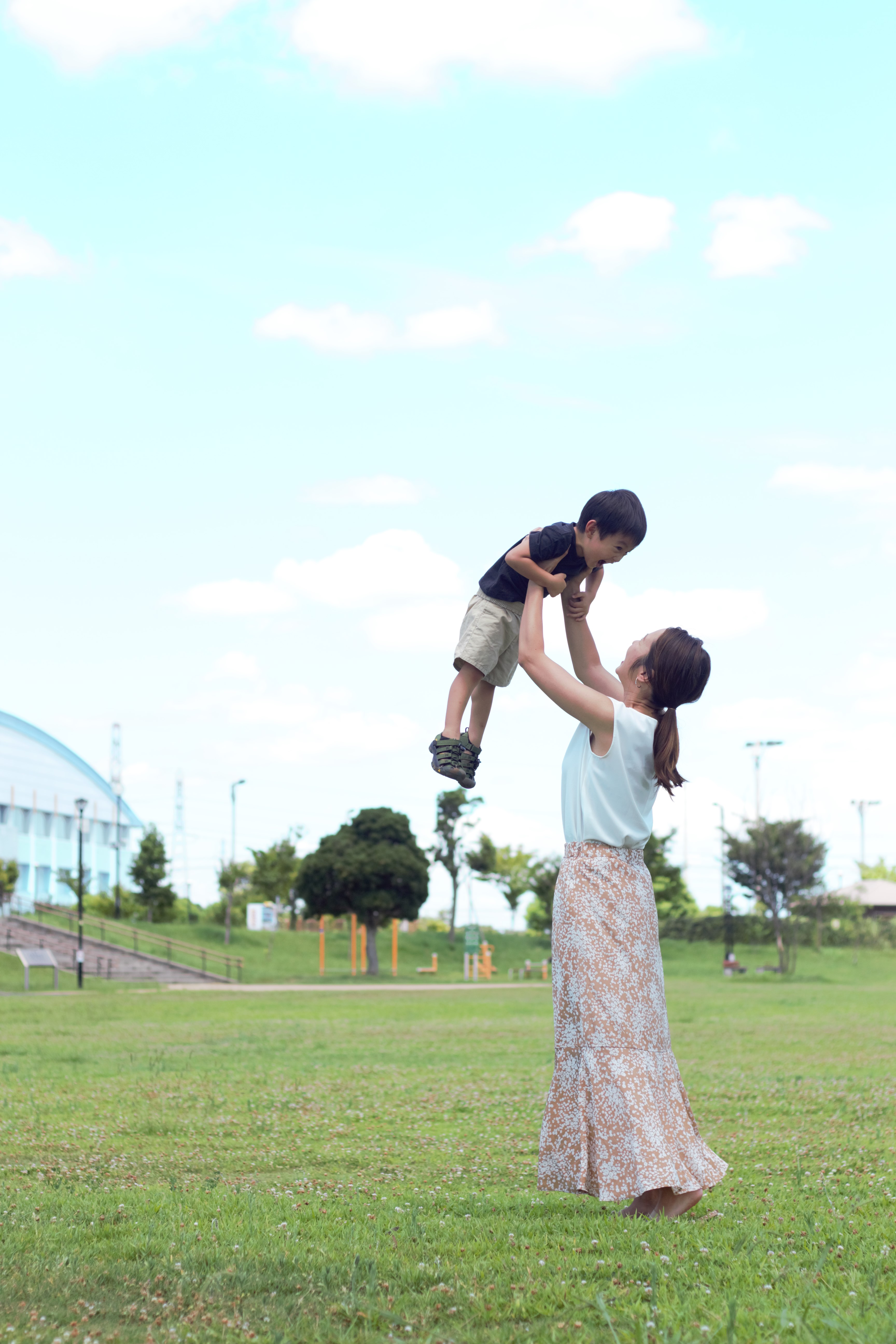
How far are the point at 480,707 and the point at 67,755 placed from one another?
7783 cm

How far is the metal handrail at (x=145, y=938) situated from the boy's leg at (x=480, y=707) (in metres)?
40.7

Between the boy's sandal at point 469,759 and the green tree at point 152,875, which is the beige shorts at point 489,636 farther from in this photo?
the green tree at point 152,875

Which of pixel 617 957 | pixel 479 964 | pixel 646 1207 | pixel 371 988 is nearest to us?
pixel 617 957

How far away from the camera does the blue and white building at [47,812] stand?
72938 millimetres

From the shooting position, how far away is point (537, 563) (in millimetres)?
5047

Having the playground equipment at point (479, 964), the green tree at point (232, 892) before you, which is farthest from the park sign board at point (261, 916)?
the playground equipment at point (479, 964)

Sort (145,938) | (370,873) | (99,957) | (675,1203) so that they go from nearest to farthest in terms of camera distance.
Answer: (675,1203), (99,957), (370,873), (145,938)

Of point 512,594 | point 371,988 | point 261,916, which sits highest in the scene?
point 512,594

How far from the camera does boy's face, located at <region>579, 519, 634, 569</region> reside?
16.3 ft

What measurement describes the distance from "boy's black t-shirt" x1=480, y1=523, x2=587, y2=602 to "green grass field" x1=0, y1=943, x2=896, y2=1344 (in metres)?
2.69

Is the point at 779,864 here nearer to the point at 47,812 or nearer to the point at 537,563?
the point at 537,563

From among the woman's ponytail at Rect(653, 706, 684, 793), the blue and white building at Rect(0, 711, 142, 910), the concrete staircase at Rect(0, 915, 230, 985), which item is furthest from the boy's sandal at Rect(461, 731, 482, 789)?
the blue and white building at Rect(0, 711, 142, 910)

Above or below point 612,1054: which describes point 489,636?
above

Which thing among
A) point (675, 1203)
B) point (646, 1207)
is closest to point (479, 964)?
point (646, 1207)
